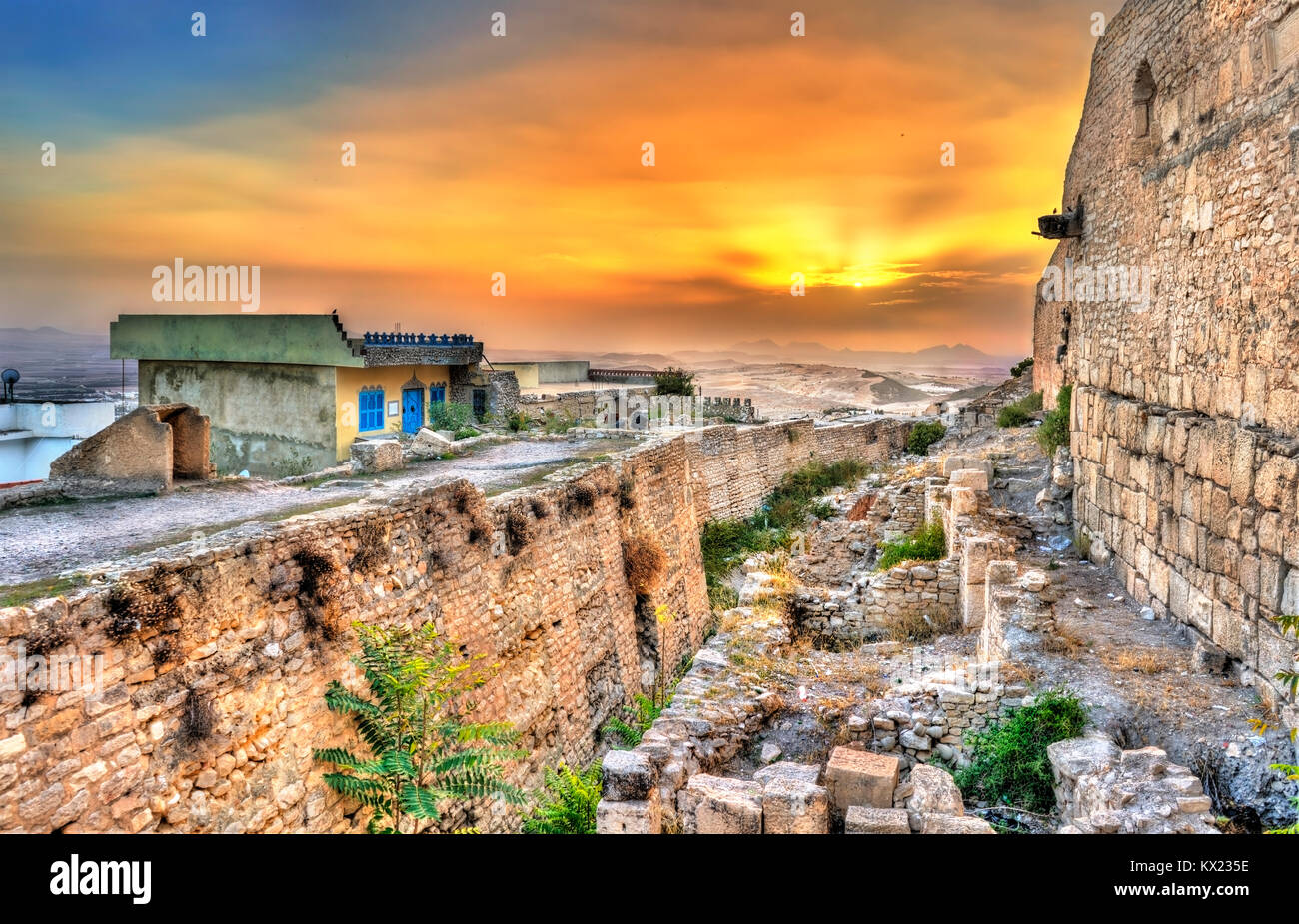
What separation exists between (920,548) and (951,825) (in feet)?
23.8

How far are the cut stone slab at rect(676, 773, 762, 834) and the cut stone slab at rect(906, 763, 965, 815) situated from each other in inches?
32.0

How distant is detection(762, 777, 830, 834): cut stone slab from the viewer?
165 inches

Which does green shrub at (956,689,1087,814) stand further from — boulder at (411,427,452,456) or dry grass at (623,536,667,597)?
boulder at (411,427,452,456)

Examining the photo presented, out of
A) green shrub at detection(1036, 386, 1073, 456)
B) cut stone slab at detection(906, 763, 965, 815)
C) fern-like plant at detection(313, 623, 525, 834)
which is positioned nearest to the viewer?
cut stone slab at detection(906, 763, 965, 815)

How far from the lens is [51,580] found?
4598 millimetres

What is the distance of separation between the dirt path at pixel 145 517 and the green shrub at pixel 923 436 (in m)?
19.7

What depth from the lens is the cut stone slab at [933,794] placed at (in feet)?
14.5

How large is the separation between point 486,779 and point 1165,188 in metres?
7.11

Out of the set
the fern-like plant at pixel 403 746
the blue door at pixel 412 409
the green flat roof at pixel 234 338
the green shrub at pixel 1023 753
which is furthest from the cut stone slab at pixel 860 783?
the blue door at pixel 412 409

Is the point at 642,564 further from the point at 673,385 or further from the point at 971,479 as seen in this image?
the point at 673,385

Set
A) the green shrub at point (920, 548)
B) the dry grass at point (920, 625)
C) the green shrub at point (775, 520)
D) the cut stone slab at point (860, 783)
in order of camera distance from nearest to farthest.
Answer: the cut stone slab at point (860, 783) → the dry grass at point (920, 625) → the green shrub at point (920, 548) → the green shrub at point (775, 520)

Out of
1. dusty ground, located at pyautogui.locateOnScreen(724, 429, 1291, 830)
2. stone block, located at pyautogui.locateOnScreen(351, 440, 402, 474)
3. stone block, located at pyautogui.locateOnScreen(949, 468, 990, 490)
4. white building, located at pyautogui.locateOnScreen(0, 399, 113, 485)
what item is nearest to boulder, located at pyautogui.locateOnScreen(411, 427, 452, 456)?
stone block, located at pyautogui.locateOnScreen(351, 440, 402, 474)

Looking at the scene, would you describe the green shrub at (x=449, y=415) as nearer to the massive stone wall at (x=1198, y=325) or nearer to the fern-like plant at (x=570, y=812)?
the massive stone wall at (x=1198, y=325)

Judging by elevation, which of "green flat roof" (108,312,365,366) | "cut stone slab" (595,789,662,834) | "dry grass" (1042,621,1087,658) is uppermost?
"green flat roof" (108,312,365,366)
